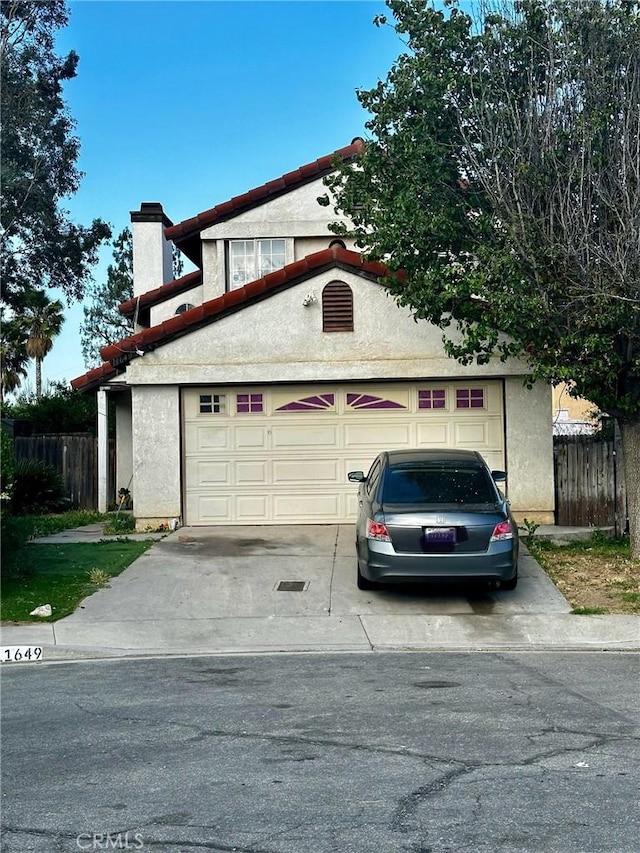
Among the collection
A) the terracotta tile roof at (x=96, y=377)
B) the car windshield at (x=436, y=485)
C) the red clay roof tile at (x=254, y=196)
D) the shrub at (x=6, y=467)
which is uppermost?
the red clay roof tile at (x=254, y=196)

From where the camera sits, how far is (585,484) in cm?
1574

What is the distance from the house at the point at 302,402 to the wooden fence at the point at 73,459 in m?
4.42

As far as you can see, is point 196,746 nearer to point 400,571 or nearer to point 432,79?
point 400,571

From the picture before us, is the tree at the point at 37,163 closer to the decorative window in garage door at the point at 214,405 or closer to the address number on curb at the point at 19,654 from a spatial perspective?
the decorative window in garage door at the point at 214,405

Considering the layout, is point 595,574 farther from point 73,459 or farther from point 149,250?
point 149,250

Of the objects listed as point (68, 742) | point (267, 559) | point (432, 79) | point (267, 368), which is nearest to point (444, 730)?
point (68, 742)

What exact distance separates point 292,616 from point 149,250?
13.0 meters

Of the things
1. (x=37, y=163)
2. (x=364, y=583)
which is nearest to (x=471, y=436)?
(x=364, y=583)

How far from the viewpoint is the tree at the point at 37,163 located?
27.4 m

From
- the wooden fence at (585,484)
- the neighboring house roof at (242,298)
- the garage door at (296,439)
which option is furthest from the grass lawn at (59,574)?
the wooden fence at (585,484)

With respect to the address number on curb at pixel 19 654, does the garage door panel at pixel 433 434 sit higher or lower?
higher

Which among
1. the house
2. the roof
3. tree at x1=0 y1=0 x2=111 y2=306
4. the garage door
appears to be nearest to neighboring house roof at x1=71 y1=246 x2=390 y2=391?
the house

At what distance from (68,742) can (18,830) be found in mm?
1503

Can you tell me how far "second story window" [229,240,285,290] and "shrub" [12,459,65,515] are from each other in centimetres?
540
